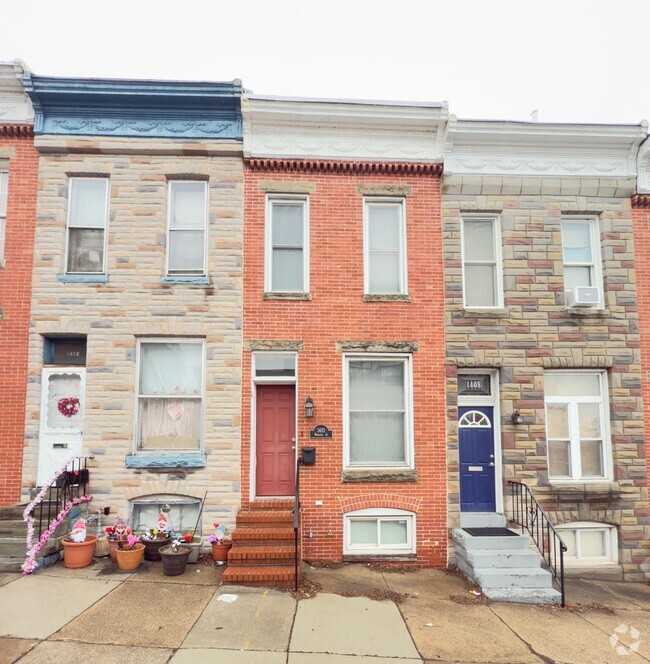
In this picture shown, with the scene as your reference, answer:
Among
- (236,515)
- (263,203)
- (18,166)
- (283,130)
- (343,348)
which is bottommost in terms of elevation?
(236,515)

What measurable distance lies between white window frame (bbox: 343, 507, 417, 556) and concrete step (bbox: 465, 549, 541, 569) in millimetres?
1197

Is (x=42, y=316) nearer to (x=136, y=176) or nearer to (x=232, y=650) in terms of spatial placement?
(x=136, y=176)

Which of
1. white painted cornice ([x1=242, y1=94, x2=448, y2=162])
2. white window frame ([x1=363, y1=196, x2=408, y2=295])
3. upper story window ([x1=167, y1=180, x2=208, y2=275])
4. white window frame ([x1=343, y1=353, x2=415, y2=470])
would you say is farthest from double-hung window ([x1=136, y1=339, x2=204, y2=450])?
white painted cornice ([x1=242, y1=94, x2=448, y2=162])

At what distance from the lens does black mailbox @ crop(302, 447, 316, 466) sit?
8758 millimetres

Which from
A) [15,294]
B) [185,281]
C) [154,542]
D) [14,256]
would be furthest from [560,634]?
[14,256]

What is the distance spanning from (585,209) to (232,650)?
9.52 meters

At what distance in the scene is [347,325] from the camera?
9219mm

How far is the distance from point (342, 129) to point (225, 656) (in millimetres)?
8540

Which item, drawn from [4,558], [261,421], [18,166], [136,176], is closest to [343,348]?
[261,421]

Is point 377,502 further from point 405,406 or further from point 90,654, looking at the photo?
point 90,654

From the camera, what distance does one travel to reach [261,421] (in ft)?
30.1

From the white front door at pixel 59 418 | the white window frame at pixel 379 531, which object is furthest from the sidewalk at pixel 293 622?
the white front door at pixel 59 418

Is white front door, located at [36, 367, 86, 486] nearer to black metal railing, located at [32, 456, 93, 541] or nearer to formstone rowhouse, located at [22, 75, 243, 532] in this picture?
formstone rowhouse, located at [22, 75, 243, 532]

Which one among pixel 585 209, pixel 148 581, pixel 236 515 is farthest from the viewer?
pixel 585 209
